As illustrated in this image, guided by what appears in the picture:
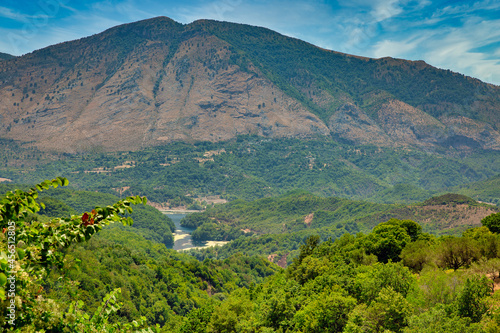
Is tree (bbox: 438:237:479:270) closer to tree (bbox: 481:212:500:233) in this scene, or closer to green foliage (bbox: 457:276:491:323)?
green foliage (bbox: 457:276:491:323)

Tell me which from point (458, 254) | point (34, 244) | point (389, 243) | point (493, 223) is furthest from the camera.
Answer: point (389, 243)

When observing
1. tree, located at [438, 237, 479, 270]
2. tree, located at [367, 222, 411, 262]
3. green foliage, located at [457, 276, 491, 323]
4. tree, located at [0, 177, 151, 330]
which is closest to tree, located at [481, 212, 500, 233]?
tree, located at [367, 222, 411, 262]

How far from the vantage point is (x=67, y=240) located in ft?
31.0

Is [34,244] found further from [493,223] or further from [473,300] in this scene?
[493,223]

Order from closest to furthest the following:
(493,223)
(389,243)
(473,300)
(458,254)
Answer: (473,300) < (458,254) < (493,223) < (389,243)

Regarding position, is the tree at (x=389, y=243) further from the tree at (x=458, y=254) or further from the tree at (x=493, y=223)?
the tree at (x=458, y=254)

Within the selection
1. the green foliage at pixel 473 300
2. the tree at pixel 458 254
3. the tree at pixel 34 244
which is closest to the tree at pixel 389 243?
the tree at pixel 458 254

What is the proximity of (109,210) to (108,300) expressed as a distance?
2.83 meters

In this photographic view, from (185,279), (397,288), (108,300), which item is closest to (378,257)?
(397,288)

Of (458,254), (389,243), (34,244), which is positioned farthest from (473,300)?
(34,244)

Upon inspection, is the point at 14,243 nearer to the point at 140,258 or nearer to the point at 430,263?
the point at 430,263

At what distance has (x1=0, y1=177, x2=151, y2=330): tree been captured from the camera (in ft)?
28.4

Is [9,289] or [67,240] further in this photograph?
[67,240]

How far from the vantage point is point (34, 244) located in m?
9.33
